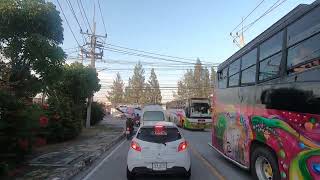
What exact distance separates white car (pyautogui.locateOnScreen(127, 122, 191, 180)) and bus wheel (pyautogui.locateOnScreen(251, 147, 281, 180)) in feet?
5.69

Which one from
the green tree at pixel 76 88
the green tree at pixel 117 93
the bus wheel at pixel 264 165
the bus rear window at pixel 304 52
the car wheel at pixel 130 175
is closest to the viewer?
the bus rear window at pixel 304 52

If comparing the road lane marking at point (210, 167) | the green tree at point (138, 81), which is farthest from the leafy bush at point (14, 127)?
the green tree at point (138, 81)

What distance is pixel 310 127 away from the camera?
24.5 ft

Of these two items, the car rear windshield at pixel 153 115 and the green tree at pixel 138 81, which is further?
the green tree at pixel 138 81

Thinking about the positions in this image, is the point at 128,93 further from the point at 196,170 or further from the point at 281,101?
the point at 281,101

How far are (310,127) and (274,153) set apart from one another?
204 centimetres

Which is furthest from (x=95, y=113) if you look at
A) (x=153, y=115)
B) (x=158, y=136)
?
(x=158, y=136)

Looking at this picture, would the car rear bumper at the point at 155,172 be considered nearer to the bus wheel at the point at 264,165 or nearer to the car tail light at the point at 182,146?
the car tail light at the point at 182,146

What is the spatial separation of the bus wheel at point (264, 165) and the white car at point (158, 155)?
5.69 feet

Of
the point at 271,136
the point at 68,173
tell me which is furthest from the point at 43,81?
the point at 271,136

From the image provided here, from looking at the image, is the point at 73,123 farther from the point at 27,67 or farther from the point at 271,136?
the point at 271,136

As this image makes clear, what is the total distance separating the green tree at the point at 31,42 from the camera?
1487 cm

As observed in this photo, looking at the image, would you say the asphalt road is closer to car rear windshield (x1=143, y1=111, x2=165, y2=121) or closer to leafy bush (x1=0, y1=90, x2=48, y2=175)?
leafy bush (x1=0, y1=90, x2=48, y2=175)

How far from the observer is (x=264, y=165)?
1020 centimetres
